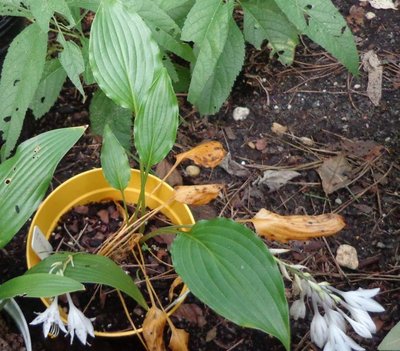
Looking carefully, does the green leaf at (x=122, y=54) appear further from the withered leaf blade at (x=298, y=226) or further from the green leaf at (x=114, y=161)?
the withered leaf blade at (x=298, y=226)

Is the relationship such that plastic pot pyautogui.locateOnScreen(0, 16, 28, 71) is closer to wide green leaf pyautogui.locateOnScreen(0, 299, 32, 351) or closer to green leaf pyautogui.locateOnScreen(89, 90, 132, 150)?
green leaf pyautogui.locateOnScreen(89, 90, 132, 150)

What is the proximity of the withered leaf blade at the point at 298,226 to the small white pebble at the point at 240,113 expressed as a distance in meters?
0.65

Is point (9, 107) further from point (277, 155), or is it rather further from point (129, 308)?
point (277, 155)

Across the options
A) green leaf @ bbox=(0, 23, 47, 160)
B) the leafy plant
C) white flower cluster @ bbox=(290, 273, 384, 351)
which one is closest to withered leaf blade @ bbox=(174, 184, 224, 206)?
the leafy plant

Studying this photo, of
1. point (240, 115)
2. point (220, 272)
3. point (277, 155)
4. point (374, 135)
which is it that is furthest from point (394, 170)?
point (220, 272)

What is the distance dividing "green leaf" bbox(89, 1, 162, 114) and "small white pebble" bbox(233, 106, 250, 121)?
590 millimetres

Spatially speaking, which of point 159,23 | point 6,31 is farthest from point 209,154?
point 6,31

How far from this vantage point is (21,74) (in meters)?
1.32

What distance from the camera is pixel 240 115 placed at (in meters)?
1.79

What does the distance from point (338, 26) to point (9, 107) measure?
0.84m

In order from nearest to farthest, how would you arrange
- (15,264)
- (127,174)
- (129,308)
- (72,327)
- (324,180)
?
(72,327), (127,174), (129,308), (15,264), (324,180)

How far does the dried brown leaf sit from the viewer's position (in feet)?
5.45

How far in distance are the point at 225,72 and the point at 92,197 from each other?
504 millimetres

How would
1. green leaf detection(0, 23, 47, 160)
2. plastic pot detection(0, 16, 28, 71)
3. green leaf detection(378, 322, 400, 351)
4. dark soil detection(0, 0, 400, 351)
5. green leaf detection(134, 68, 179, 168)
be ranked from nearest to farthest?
green leaf detection(378, 322, 400, 351), green leaf detection(134, 68, 179, 168), green leaf detection(0, 23, 47, 160), dark soil detection(0, 0, 400, 351), plastic pot detection(0, 16, 28, 71)
